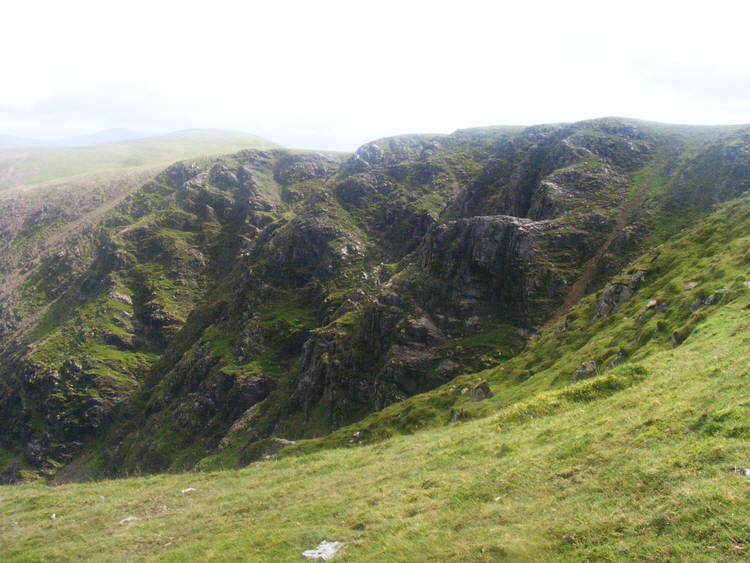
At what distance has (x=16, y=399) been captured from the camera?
514ft

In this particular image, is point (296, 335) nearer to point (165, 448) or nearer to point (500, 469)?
point (165, 448)

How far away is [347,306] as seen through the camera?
11712 cm

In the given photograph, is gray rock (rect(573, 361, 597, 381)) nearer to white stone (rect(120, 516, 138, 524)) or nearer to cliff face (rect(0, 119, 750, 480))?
white stone (rect(120, 516, 138, 524))

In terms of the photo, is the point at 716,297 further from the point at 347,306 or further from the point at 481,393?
the point at 347,306

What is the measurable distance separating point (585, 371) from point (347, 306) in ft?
285

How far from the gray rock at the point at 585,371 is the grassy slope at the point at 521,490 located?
9.91 feet

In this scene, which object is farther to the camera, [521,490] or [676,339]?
[676,339]

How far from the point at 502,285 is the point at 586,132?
99.3m

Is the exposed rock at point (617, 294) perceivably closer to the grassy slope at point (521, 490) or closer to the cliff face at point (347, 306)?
the grassy slope at point (521, 490)

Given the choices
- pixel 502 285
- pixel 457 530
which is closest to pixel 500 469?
pixel 457 530

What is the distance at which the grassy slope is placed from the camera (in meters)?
11.7

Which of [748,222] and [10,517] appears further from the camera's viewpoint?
[748,222]

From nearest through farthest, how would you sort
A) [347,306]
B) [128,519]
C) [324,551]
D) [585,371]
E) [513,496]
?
[513,496]
[324,551]
[128,519]
[585,371]
[347,306]

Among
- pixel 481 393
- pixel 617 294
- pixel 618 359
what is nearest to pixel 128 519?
pixel 481 393
